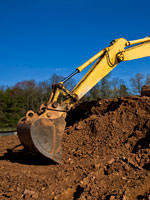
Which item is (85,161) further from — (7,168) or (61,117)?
(7,168)

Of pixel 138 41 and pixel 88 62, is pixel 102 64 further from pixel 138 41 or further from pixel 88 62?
pixel 138 41

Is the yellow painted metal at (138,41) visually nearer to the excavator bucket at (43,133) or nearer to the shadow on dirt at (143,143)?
the shadow on dirt at (143,143)

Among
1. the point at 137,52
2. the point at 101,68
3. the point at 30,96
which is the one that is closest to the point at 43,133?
the point at 101,68

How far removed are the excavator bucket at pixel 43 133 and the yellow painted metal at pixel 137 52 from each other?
11.2ft

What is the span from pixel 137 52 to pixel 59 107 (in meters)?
3.79

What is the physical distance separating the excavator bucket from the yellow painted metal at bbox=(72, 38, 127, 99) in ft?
4.11

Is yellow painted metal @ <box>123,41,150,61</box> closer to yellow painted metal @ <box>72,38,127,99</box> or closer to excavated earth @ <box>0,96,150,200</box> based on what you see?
yellow painted metal @ <box>72,38,127,99</box>

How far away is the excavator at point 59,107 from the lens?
510cm

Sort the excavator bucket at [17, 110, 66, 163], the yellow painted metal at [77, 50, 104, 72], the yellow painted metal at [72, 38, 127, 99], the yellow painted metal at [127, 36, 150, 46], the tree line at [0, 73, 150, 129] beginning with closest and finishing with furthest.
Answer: the excavator bucket at [17, 110, 66, 163] → the yellow painted metal at [77, 50, 104, 72] → the yellow painted metal at [72, 38, 127, 99] → the yellow painted metal at [127, 36, 150, 46] → the tree line at [0, 73, 150, 129]

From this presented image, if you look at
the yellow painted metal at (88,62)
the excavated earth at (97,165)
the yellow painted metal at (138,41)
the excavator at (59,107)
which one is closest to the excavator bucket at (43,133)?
the excavator at (59,107)

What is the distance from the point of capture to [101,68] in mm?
6602

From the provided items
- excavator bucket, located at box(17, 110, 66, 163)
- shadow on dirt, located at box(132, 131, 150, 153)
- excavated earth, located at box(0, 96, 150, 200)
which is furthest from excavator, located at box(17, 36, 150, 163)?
shadow on dirt, located at box(132, 131, 150, 153)

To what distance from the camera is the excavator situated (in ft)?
16.7

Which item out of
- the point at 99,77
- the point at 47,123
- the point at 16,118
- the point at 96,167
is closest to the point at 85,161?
the point at 96,167
